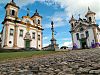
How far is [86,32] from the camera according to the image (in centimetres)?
4725

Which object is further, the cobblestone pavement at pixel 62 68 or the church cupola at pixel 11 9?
the church cupola at pixel 11 9

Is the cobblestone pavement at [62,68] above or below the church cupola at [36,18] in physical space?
below

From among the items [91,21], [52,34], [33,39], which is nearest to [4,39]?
[33,39]

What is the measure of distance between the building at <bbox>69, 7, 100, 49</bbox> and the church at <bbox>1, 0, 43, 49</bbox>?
1344cm

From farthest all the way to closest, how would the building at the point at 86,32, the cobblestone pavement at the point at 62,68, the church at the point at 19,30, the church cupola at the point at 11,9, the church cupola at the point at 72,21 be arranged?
1. the church cupola at the point at 72,21
2. the building at the point at 86,32
3. the church cupola at the point at 11,9
4. the church at the point at 19,30
5. the cobblestone pavement at the point at 62,68

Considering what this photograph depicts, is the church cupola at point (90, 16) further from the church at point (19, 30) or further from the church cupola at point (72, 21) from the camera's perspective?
the church at point (19, 30)

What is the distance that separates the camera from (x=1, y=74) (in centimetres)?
537

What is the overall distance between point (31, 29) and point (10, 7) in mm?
8652

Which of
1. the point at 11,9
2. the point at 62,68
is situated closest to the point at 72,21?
the point at 11,9

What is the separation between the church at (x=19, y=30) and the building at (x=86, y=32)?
13436 mm

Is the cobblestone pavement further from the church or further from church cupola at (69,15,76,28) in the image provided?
church cupola at (69,15,76,28)

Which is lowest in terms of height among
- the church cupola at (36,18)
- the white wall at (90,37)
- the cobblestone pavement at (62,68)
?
the cobblestone pavement at (62,68)

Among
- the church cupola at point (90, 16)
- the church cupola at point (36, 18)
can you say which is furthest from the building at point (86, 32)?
the church cupola at point (36, 18)

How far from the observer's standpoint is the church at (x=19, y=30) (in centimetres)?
3428
